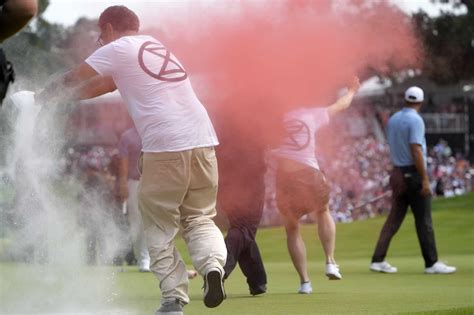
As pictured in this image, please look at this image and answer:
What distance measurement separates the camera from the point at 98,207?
52.4 ft

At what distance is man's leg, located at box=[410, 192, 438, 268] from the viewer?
546 inches

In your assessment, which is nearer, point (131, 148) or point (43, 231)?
point (43, 231)

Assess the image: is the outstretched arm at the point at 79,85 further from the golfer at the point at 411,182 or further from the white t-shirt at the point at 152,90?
the golfer at the point at 411,182

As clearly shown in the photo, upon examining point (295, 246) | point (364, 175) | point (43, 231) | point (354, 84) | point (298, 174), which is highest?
point (354, 84)

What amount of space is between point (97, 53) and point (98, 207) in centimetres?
851

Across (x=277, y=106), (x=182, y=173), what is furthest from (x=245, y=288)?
(x=182, y=173)

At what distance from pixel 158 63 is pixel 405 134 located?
263 inches

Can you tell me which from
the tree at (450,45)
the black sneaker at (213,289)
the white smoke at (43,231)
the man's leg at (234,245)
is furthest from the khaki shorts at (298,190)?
the tree at (450,45)

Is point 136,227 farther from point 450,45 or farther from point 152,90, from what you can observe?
point 450,45

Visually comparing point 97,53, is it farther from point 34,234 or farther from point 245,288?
point 245,288

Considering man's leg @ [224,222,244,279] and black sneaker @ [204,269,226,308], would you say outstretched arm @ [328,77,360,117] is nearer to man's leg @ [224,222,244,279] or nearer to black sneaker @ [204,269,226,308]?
man's leg @ [224,222,244,279]

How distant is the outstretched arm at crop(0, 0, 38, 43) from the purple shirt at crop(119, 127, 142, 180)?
831 cm

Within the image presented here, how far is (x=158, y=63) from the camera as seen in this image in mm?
7742

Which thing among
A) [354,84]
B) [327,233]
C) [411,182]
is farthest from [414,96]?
[327,233]
